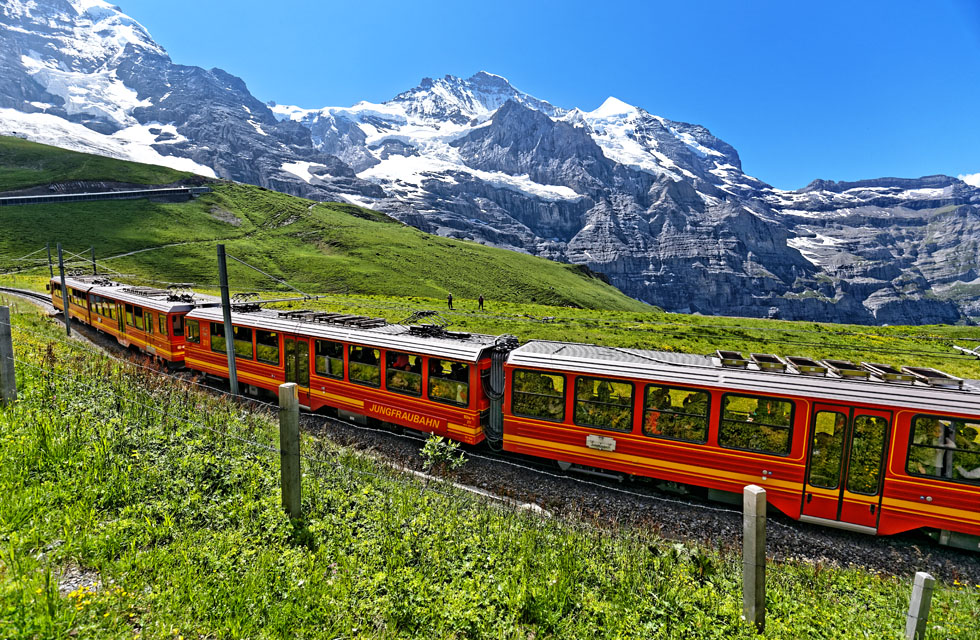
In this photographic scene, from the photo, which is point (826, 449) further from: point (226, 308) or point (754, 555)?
point (226, 308)

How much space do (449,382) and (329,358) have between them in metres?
5.27

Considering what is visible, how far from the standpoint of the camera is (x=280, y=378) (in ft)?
58.2

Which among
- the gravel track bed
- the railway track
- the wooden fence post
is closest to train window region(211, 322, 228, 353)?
the gravel track bed

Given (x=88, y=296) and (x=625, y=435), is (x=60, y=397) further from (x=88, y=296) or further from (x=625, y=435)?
(x=88, y=296)

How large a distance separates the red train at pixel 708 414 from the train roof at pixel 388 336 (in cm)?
6

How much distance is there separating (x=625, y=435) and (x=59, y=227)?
138 m

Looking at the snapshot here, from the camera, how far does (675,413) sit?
1150cm

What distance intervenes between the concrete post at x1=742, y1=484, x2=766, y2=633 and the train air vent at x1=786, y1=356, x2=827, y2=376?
7935 mm

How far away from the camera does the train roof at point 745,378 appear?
9680 millimetres

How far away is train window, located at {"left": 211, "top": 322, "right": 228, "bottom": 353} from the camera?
19.7 metres

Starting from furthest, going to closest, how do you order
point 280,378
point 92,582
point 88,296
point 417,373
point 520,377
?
1. point 88,296
2. point 280,378
3. point 417,373
4. point 520,377
5. point 92,582

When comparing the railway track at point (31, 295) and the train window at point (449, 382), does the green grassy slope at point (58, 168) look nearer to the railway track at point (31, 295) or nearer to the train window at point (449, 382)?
the railway track at point (31, 295)

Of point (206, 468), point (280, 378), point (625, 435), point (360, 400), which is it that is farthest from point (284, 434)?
point (280, 378)

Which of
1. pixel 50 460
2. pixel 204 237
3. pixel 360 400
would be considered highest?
pixel 204 237
